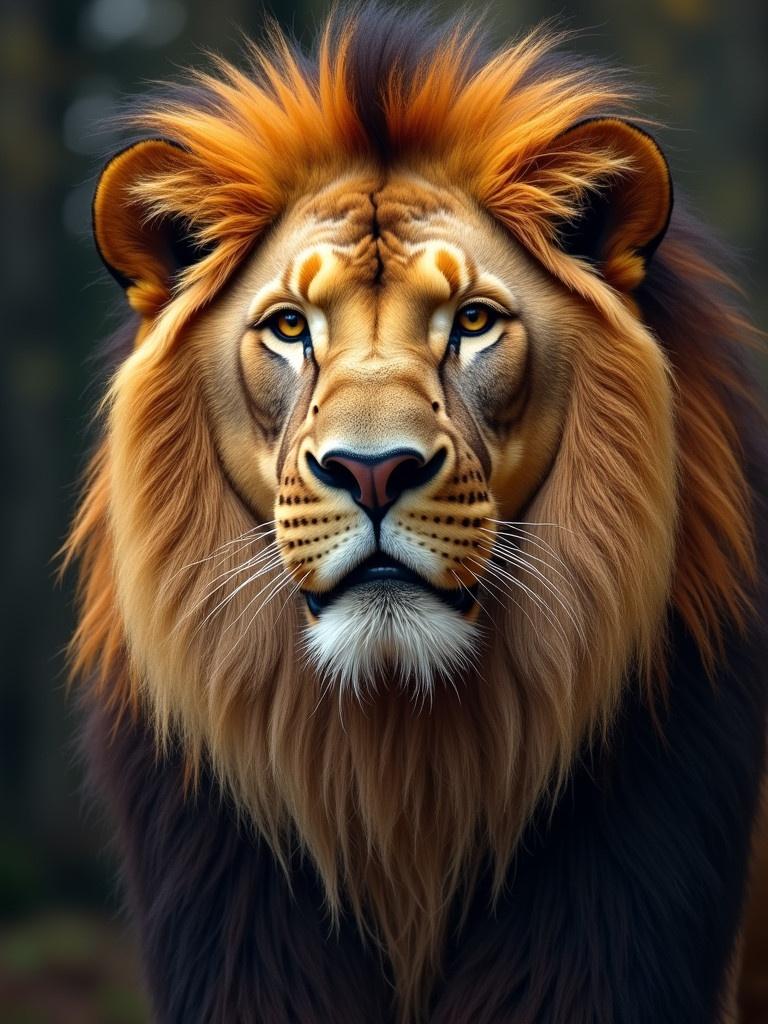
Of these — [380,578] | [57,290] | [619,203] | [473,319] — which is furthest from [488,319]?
[57,290]

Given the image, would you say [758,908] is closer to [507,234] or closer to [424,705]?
[424,705]

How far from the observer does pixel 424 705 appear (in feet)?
10.3

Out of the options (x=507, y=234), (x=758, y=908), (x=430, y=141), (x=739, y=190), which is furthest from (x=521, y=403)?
(x=739, y=190)

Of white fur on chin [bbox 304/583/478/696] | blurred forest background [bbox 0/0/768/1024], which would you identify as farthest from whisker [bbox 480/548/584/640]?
blurred forest background [bbox 0/0/768/1024]

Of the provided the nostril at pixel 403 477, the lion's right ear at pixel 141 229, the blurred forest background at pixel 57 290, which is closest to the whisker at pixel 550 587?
the nostril at pixel 403 477

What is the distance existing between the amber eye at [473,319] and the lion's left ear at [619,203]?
0.27m

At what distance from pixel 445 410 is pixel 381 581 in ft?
1.17

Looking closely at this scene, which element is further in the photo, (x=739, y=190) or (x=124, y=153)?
(x=739, y=190)

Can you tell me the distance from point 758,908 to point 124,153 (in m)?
3.00

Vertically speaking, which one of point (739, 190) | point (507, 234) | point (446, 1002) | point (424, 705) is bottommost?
point (446, 1002)

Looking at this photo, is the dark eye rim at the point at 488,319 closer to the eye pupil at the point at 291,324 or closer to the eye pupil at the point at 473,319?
the eye pupil at the point at 473,319

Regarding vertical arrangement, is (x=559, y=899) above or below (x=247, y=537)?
below

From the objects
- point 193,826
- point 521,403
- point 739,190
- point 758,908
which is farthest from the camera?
point 739,190

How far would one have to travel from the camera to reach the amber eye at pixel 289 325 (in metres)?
3.05
